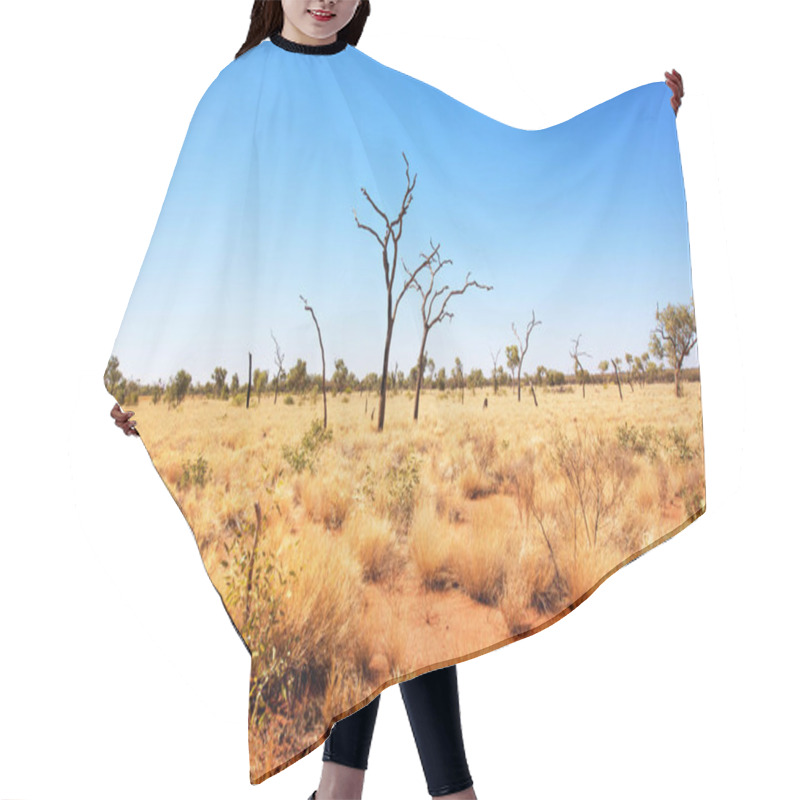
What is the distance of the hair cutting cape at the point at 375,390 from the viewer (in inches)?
101

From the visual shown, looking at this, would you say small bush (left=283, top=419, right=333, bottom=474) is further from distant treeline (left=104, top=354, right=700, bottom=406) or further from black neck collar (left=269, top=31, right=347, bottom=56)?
black neck collar (left=269, top=31, right=347, bottom=56)

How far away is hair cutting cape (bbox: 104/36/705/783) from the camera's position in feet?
8.43

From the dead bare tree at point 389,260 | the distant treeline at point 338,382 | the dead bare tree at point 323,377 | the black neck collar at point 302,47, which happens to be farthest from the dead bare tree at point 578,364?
the black neck collar at point 302,47

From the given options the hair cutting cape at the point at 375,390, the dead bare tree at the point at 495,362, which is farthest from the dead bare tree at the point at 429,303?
the dead bare tree at the point at 495,362

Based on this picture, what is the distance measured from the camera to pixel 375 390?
2635mm

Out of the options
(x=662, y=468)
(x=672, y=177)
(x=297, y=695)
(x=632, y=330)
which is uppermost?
(x=672, y=177)

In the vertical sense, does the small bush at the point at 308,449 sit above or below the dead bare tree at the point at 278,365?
below

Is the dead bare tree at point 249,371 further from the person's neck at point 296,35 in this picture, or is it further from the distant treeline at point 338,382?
the person's neck at point 296,35

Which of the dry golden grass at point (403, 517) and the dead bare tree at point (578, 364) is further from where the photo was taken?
the dead bare tree at point (578, 364)

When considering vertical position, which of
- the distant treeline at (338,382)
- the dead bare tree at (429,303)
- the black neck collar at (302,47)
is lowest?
the distant treeline at (338,382)

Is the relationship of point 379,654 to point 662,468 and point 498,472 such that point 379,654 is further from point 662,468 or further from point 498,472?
point 662,468

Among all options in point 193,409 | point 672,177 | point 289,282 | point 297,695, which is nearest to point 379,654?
point 297,695

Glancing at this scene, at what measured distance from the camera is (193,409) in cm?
260

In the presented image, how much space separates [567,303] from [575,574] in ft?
2.27
